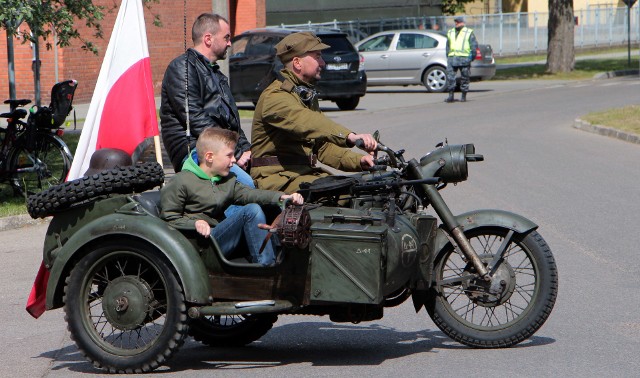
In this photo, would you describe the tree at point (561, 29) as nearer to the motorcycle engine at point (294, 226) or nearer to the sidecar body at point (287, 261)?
the sidecar body at point (287, 261)

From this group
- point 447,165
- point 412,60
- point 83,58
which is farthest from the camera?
point 412,60

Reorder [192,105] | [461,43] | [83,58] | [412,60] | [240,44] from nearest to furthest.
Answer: [192,105] < [240,44] < [83,58] < [461,43] < [412,60]

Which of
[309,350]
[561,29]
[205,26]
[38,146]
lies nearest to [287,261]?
[309,350]

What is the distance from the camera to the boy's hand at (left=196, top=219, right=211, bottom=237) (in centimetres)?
590

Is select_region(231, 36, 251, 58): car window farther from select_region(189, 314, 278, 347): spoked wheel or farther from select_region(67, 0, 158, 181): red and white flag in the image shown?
select_region(189, 314, 278, 347): spoked wheel

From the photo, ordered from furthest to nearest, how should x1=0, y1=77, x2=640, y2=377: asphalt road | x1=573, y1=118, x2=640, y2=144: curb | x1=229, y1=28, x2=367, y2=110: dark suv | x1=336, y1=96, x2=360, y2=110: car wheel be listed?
x1=336, y1=96, x2=360, y2=110: car wheel, x1=229, y1=28, x2=367, y2=110: dark suv, x1=573, y1=118, x2=640, y2=144: curb, x1=0, y1=77, x2=640, y2=377: asphalt road

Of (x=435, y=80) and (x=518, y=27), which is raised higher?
(x=518, y=27)

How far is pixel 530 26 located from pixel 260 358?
4808 centimetres

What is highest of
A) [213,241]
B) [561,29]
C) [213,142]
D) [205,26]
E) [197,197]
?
[561,29]

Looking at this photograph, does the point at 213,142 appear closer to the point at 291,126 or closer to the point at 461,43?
the point at 291,126

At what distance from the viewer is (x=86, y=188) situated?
606cm

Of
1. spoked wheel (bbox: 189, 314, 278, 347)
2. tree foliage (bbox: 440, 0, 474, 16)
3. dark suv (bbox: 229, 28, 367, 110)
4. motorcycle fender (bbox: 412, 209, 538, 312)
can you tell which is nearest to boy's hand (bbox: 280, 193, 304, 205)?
motorcycle fender (bbox: 412, 209, 538, 312)

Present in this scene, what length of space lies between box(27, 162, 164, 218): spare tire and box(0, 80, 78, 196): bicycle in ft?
22.2

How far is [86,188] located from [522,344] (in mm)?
2637
